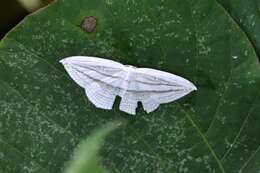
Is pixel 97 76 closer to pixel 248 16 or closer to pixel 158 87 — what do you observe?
pixel 158 87

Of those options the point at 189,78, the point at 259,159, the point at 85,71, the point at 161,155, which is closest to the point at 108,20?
the point at 85,71

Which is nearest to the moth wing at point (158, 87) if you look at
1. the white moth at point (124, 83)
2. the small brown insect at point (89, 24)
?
the white moth at point (124, 83)

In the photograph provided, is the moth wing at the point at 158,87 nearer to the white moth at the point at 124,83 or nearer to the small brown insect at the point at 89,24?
the white moth at the point at 124,83

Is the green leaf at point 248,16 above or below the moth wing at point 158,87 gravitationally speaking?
above

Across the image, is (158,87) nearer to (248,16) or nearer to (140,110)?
(140,110)

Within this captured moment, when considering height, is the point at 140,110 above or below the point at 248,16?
below

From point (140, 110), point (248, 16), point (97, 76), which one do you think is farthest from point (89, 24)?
point (248, 16)
